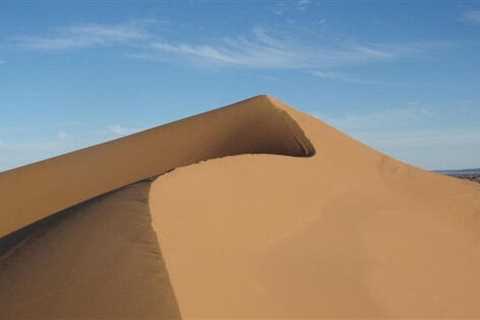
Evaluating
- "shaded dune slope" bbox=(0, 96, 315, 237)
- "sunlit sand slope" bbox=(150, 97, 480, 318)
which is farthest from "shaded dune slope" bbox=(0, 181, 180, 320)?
"shaded dune slope" bbox=(0, 96, 315, 237)

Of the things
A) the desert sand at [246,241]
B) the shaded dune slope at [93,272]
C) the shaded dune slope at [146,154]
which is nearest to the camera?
the shaded dune slope at [93,272]

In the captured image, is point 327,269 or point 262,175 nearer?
point 327,269

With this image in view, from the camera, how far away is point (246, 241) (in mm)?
8086

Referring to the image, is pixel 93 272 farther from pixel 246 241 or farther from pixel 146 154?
pixel 146 154

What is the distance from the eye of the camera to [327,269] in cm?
828

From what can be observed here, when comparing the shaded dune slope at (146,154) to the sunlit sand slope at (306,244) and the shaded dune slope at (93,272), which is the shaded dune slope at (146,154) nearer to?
the sunlit sand slope at (306,244)

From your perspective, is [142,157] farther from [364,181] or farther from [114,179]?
[364,181]

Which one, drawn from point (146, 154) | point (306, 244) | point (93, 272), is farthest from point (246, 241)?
point (146, 154)

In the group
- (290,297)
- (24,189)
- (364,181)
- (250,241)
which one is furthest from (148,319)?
(24,189)

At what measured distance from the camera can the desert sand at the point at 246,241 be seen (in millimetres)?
5984

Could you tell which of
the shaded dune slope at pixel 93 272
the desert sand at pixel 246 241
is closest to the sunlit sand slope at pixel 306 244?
the desert sand at pixel 246 241

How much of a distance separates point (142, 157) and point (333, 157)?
17.8ft

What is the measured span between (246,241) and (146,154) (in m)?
9.58

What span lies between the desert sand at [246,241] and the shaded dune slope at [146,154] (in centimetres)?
8
